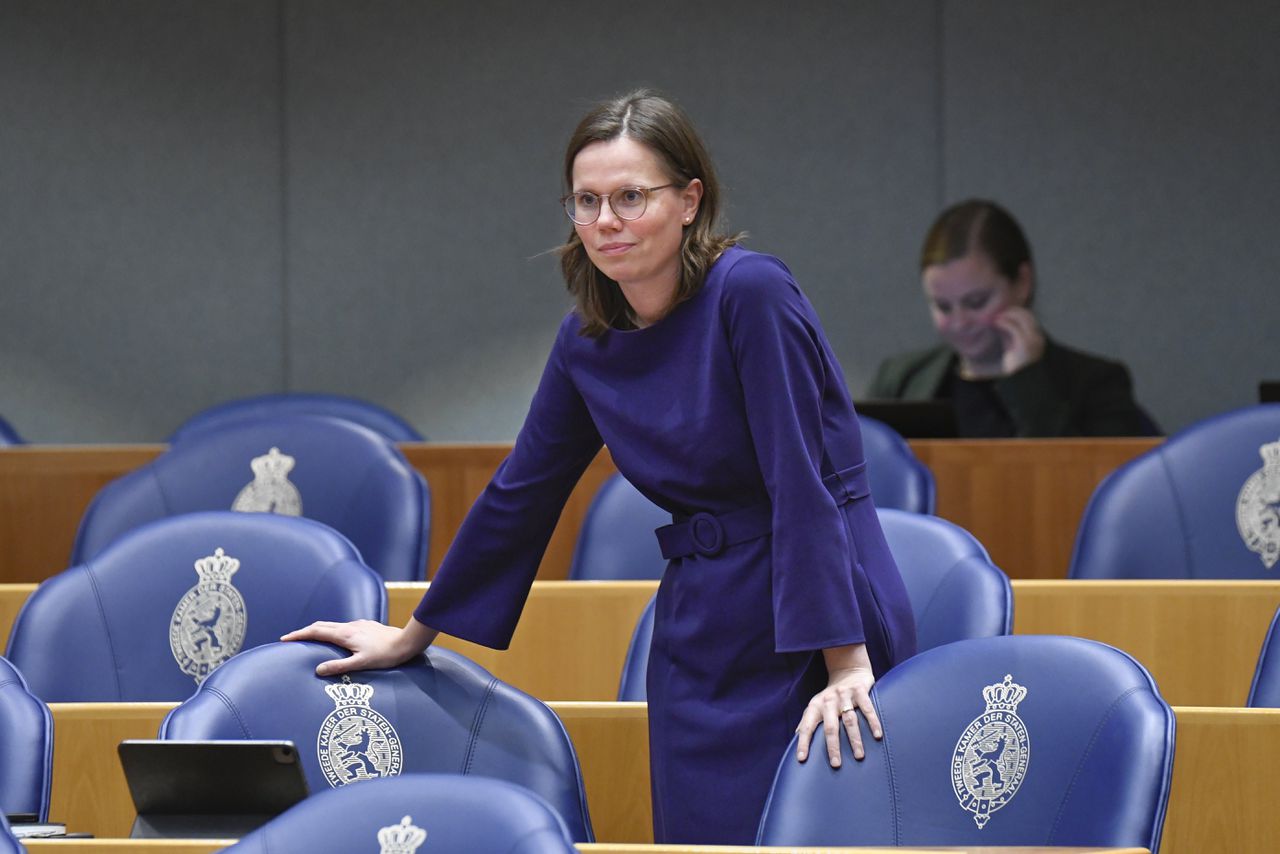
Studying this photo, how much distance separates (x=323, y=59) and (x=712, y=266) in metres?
4.16

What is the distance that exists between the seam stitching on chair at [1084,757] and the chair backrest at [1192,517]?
143 centimetres

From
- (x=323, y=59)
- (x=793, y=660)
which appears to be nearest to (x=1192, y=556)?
(x=793, y=660)

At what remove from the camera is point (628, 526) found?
3.18 meters

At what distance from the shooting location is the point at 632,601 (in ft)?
9.39

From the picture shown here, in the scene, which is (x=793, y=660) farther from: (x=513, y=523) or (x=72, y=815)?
(x=72, y=815)

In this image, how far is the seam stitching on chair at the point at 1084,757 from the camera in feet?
5.58

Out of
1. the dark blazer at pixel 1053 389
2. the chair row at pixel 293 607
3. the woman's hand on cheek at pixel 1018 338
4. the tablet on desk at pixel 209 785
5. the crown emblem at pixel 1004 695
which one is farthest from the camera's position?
the woman's hand on cheek at pixel 1018 338

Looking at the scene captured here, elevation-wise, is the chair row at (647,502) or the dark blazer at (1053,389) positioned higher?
the dark blazer at (1053,389)

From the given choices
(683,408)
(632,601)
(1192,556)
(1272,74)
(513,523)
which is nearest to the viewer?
(683,408)

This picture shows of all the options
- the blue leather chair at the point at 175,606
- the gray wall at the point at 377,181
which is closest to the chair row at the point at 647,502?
the blue leather chair at the point at 175,606

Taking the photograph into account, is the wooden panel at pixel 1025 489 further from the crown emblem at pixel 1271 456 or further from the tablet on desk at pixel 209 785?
the tablet on desk at pixel 209 785

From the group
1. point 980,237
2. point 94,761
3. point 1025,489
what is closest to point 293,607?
point 94,761

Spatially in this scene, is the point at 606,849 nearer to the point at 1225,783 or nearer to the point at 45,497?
the point at 1225,783

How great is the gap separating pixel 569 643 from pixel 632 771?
67 cm
